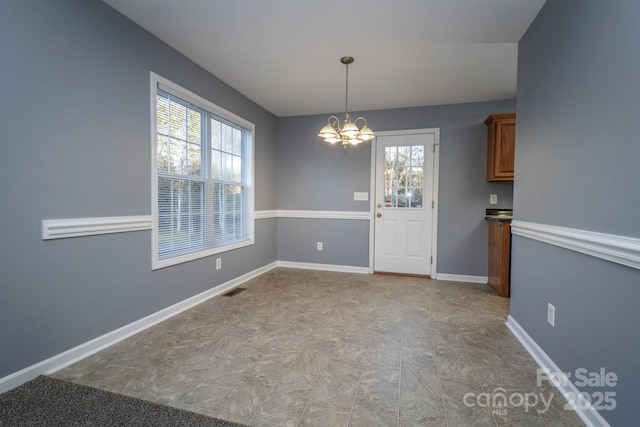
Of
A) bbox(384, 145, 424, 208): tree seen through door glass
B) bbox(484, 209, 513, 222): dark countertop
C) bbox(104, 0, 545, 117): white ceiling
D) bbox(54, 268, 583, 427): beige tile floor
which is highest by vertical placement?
bbox(104, 0, 545, 117): white ceiling

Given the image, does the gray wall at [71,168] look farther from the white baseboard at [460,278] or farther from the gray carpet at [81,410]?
the white baseboard at [460,278]

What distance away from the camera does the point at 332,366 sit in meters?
1.87

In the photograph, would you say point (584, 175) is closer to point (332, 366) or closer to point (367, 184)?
point (332, 366)

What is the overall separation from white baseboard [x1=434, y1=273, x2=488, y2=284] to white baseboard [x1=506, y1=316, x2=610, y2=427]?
146 centimetres

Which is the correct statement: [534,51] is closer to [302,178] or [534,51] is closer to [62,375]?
[302,178]

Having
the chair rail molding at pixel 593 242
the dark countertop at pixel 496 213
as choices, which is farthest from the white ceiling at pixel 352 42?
the chair rail molding at pixel 593 242

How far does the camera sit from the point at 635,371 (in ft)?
→ 3.72

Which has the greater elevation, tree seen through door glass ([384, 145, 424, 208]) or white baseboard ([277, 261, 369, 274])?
tree seen through door glass ([384, 145, 424, 208])

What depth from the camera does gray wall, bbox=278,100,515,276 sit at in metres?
3.87

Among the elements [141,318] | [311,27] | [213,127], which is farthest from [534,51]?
[141,318]

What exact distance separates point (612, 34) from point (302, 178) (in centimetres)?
369

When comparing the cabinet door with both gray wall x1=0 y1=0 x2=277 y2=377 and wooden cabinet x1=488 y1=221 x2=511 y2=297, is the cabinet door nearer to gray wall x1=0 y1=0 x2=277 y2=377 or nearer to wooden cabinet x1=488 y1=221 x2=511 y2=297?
wooden cabinet x1=488 y1=221 x2=511 y2=297

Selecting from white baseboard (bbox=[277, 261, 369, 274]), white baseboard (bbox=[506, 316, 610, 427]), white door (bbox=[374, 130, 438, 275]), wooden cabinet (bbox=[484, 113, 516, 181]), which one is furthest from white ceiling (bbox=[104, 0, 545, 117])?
white baseboard (bbox=[277, 261, 369, 274])

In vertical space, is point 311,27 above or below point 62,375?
above
